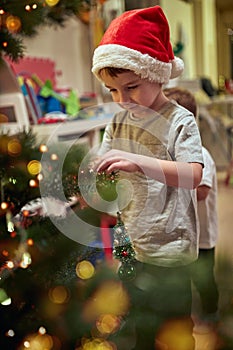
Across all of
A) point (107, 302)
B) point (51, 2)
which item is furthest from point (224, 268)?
point (51, 2)

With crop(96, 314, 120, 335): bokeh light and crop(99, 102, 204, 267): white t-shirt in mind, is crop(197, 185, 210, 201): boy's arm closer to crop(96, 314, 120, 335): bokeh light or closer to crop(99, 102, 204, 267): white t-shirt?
crop(99, 102, 204, 267): white t-shirt

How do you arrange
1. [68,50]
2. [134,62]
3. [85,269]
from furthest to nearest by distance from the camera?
[68,50]
[85,269]
[134,62]

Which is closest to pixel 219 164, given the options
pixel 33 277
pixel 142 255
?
pixel 142 255

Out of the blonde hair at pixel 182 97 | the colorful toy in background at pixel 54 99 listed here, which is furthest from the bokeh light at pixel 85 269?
the colorful toy in background at pixel 54 99

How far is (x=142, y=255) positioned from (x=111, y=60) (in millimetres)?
210

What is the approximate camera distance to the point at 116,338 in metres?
0.53

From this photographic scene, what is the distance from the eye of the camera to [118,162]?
0.48 m

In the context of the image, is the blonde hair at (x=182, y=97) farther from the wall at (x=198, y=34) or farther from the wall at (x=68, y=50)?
the wall at (x=68, y=50)

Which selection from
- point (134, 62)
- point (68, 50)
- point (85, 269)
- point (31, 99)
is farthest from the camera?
point (31, 99)

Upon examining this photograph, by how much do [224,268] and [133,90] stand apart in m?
0.23

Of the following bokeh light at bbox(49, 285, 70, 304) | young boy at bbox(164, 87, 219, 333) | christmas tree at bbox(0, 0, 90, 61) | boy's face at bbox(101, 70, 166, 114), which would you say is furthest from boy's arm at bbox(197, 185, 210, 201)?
christmas tree at bbox(0, 0, 90, 61)

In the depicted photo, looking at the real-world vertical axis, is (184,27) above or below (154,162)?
above

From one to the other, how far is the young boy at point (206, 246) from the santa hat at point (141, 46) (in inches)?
1.8

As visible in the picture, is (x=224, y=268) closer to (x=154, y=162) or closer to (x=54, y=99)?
(x=154, y=162)
